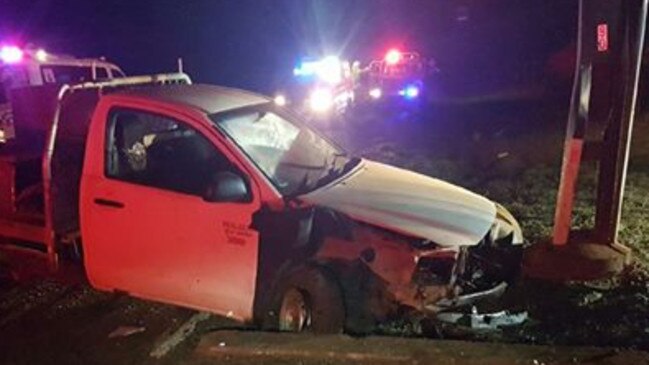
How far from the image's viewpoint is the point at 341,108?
20.4 m

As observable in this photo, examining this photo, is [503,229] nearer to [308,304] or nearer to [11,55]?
[308,304]

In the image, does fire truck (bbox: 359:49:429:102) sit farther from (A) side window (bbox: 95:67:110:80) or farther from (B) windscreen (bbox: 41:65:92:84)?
(B) windscreen (bbox: 41:65:92:84)

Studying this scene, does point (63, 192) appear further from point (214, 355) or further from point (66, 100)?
point (214, 355)

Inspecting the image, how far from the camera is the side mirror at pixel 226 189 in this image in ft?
17.2

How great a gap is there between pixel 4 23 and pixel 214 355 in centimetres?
4179

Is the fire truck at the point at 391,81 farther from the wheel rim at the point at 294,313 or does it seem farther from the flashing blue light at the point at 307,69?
the wheel rim at the point at 294,313

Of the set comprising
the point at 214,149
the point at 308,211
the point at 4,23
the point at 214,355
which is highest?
the point at 4,23

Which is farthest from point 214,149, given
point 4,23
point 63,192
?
point 4,23

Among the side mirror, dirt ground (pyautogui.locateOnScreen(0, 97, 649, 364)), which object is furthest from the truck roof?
dirt ground (pyautogui.locateOnScreen(0, 97, 649, 364))

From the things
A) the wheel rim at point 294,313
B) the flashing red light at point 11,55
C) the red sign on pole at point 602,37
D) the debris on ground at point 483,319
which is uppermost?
the flashing red light at point 11,55

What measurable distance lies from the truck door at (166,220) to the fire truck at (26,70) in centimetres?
663

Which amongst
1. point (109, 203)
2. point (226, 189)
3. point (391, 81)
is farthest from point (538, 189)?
point (391, 81)

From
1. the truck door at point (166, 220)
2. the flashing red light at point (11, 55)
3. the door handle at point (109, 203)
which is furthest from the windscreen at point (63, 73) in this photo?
the door handle at point (109, 203)

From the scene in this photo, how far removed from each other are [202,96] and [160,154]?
541 millimetres
